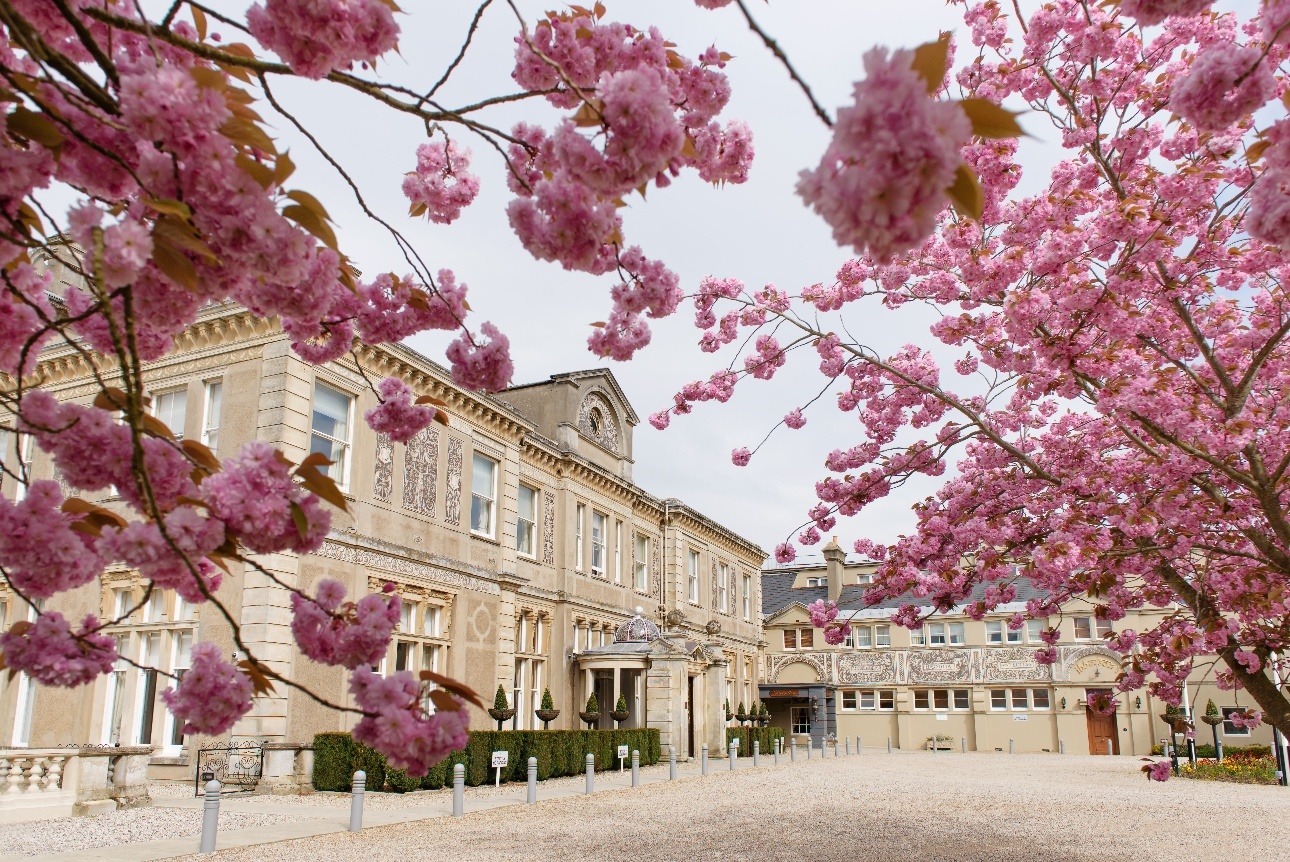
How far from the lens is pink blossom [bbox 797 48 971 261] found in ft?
5.79

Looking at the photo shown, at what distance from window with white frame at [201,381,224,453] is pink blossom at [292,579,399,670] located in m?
14.9

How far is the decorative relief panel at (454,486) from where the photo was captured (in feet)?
66.3

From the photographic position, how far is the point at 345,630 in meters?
2.90

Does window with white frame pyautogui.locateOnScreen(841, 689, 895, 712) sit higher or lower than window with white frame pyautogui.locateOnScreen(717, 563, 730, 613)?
lower

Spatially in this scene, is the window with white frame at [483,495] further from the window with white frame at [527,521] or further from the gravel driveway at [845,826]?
the gravel driveway at [845,826]

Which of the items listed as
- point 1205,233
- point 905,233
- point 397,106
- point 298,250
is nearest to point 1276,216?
point 905,233

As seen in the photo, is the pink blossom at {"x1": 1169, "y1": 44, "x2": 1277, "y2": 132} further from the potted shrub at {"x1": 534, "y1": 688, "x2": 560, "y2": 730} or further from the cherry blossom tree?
the potted shrub at {"x1": 534, "y1": 688, "x2": 560, "y2": 730}

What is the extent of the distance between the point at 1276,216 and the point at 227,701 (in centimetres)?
358

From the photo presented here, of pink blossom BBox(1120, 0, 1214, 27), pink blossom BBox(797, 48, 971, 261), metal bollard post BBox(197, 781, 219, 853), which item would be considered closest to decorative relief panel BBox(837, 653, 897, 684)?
metal bollard post BBox(197, 781, 219, 853)

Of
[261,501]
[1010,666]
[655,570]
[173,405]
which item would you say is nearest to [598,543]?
[655,570]

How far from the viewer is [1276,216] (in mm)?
2996

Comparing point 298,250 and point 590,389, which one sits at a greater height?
→ point 590,389

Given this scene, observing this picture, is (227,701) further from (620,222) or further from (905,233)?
(905,233)

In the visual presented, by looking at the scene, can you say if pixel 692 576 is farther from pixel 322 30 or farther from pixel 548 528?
pixel 322 30
